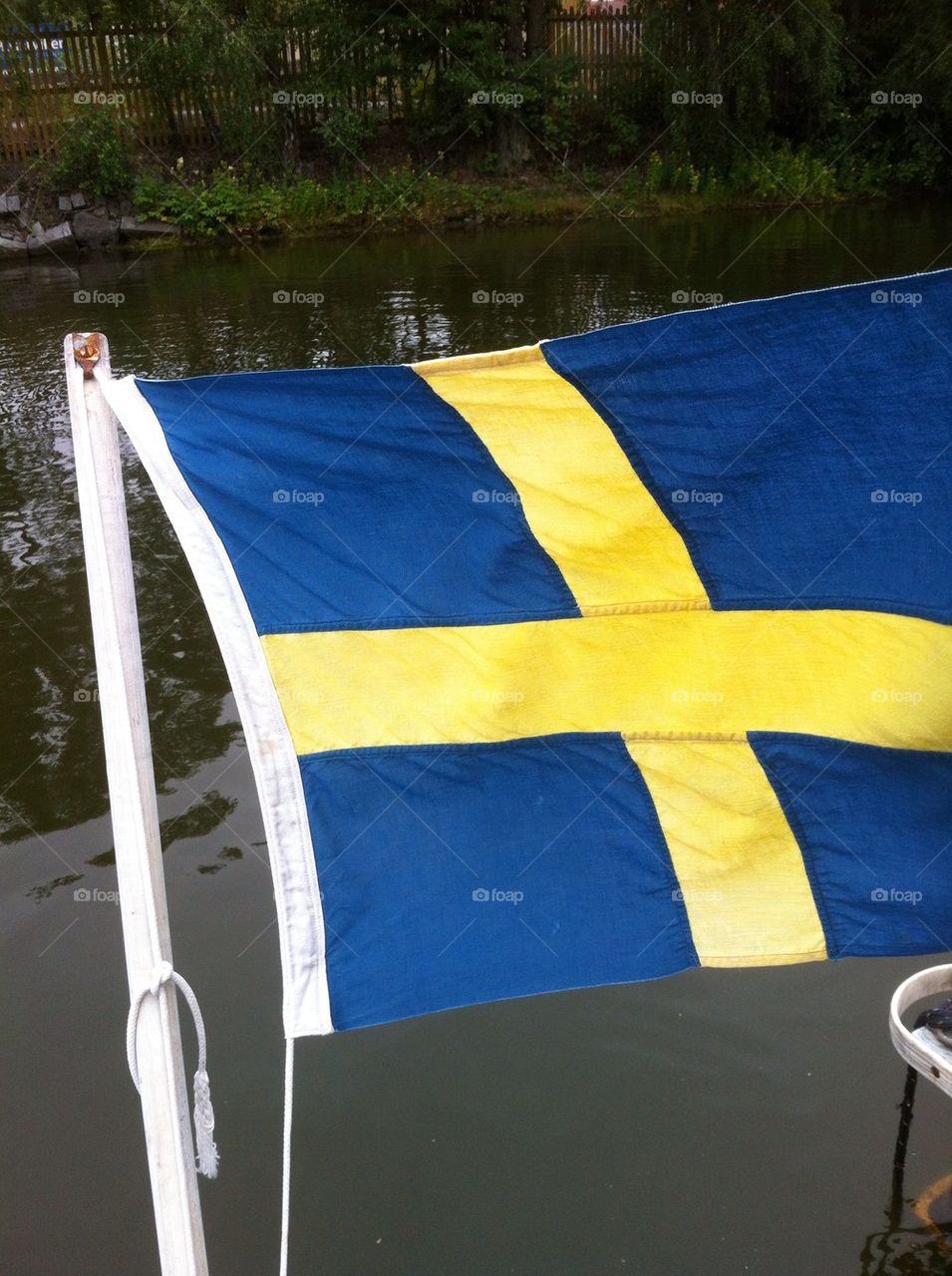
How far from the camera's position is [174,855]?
441 centimetres

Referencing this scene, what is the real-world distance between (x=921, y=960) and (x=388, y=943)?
2560mm

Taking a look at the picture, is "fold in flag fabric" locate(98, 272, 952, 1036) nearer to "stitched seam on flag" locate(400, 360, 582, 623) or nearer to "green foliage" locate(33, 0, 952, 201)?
"stitched seam on flag" locate(400, 360, 582, 623)

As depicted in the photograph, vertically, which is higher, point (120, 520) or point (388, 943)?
point (120, 520)

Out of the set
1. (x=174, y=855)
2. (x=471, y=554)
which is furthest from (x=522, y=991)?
(x=174, y=855)

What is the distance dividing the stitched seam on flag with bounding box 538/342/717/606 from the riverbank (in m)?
15.6

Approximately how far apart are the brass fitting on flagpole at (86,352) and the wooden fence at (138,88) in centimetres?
1690

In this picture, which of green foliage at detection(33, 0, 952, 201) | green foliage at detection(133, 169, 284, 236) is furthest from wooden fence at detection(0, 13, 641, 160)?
green foliage at detection(133, 169, 284, 236)

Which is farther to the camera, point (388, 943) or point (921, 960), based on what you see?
point (921, 960)

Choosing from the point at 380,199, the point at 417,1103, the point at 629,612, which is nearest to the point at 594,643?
the point at 629,612

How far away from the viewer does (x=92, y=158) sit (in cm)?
1631

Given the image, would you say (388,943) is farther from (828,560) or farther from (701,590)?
(828,560)

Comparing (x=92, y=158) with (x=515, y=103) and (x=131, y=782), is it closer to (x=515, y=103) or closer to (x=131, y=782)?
(x=515, y=103)

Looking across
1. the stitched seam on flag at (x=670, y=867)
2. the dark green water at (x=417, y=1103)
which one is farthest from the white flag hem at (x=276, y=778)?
the dark green water at (x=417, y=1103)

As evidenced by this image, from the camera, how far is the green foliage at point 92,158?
16156 millimetres
